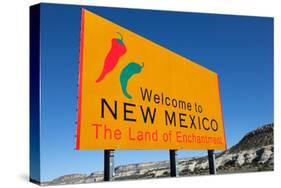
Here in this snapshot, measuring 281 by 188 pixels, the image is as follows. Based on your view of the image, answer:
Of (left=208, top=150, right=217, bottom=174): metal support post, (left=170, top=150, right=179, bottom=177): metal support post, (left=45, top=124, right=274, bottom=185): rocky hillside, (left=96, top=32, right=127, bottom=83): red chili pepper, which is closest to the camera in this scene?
(left=96, top=32, right=127, bottom=83): red chili pepper

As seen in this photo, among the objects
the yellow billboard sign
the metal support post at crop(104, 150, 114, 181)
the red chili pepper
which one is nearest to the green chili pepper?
the yellow billboard sign

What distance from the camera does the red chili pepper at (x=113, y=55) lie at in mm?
7926

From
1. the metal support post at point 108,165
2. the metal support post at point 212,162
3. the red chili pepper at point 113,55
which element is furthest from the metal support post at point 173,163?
the red chili pepper at point 113,55

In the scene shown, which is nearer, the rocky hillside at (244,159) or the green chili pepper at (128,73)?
the green chili pepper at (128,73)

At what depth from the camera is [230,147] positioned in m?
9.63

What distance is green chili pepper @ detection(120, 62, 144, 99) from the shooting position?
813cm

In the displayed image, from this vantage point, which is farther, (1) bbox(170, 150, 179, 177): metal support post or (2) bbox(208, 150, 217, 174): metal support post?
(2) bbox(208, 150, 217, 174): metal support post

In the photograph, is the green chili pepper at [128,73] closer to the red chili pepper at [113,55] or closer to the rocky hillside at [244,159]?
the red chili pepper at [113,55]

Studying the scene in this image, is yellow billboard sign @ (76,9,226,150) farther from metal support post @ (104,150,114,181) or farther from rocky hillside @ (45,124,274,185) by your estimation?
rocky hillside @ (45,124,274,185)

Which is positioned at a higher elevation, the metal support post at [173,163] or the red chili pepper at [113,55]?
the red chili pepper at [113,55]

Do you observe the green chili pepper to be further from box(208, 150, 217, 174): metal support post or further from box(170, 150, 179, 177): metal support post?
box(208, 150, 217, 174): metal support post

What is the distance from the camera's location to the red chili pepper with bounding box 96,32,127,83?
7926mm

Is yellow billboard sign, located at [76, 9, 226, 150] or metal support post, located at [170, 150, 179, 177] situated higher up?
yellow billboard sign, located at [76, 9, 226, 150]

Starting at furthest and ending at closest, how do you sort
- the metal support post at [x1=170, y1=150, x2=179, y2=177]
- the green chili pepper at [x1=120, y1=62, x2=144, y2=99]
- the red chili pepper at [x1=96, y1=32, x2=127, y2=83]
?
the metal support post at [x1=170, y1=150, x2=179, y2=177]
the green chili pepper at [x1=120, y1=62, x2=144, y2=99]
the red chili pepper at [x1=96, y1=32, x2=127, y2=83]
